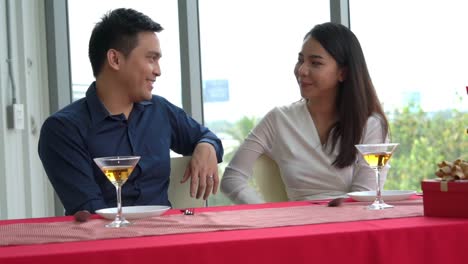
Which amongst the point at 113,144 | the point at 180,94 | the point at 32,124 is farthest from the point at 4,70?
the point at 113,144

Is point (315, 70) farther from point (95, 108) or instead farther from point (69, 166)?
point (69, 166)

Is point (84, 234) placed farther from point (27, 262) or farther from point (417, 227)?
point (417, 227)

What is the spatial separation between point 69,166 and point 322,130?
93 cm

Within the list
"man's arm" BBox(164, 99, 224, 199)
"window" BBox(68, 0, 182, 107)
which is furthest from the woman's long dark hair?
"window" BBox(68, 0, 182, 107)

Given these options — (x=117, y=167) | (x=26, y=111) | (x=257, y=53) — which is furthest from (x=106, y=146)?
(x=257, y=53)

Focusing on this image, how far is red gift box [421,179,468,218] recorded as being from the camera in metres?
1.43

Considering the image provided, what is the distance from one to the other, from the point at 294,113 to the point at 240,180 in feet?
1.15

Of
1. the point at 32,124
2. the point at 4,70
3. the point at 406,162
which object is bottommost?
the point at 406,162

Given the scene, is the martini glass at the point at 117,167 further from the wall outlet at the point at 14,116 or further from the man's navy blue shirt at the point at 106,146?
the wall outlet at the point at 14,116

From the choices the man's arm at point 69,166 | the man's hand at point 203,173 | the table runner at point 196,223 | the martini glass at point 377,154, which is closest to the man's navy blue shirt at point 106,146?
the man's arm at point 69,166

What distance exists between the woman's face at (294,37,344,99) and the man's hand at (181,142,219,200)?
51 centimetres

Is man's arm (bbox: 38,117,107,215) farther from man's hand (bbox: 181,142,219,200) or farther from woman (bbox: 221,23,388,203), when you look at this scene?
woman (bbox: 221,23,388,203)

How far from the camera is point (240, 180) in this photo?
7.83ft

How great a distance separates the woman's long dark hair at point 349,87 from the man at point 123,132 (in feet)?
1.58
